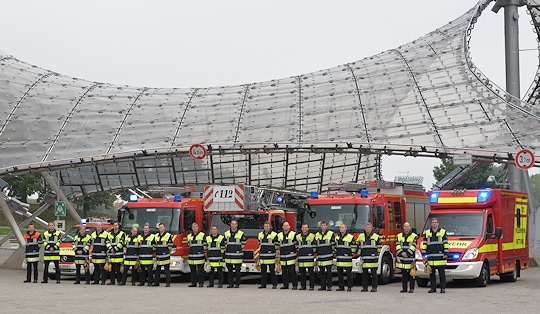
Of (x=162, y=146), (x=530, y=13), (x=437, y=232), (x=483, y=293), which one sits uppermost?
(x=530, y=13)

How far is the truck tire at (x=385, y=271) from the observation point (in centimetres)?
2325

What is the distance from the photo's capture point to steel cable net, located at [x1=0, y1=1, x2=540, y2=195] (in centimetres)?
3120

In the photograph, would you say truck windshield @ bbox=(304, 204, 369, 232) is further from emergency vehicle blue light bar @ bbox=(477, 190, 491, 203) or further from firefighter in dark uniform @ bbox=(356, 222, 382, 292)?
emergency vehicle blue light bar @ bbox=(477, 190, 491, 203)

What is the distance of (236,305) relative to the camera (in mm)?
16359

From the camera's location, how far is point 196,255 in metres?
22.8

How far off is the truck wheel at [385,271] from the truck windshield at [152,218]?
5794 mm

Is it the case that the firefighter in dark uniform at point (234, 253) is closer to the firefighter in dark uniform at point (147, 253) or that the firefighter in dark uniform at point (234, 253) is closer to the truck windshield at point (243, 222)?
the firefighter in dark uniform at point (147, 253)

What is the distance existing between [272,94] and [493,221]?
15274 mm

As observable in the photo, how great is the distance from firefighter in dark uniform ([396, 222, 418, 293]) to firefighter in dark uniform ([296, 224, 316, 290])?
2.30 m

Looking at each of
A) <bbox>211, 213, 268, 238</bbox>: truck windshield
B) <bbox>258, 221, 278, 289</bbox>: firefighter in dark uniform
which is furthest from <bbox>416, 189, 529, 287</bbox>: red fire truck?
<bbox>211, 213, 268, 238</bbox>: truck windshield

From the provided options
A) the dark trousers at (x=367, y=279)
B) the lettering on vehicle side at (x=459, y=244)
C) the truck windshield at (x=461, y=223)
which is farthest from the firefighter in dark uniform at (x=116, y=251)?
the lettering on vehicle side at (x=459, y=244)

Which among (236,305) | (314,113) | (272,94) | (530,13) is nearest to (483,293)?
(236,305)

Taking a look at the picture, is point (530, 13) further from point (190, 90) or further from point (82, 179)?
point (82, 179)

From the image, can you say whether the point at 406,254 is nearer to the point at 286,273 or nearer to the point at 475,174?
the point at 286,273
